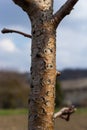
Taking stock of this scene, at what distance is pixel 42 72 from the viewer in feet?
5.98

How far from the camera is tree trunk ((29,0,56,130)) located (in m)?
1.81

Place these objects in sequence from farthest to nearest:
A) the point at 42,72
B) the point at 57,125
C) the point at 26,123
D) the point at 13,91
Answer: the point at 13,91
the point at 26,123
the point at 57,125
the point at 42,72

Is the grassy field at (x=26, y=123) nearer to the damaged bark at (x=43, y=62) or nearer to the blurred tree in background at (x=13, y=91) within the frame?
the damaged bark at (x=43, y=62)

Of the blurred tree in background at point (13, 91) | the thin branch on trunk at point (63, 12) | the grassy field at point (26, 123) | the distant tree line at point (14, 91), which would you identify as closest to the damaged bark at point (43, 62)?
the thin branch on trunk at point (63, 12)

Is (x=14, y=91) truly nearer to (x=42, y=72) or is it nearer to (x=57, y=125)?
(x=57, y=125)

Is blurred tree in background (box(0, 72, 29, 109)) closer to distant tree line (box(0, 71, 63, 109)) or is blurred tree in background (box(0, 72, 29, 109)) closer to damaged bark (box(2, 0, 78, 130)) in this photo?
distant tree line (box(0, 71, 63, 109))

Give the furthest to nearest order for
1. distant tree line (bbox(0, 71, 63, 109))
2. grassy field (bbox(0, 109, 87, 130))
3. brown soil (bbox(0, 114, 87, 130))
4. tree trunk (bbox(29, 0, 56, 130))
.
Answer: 1. distant tree line (bbox(0, 71, 63, 109))
2. grassy field (bbox(0, 109, 87, 130))
3. brown soil (bbox(0, 114, 87, 130))
4. tree trunk (bbox(29, 0, 56, 130))

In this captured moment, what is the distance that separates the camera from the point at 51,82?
6.06ft

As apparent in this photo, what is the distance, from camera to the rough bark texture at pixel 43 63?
5.94ft

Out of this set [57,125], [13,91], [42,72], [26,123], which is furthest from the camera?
[13,91]

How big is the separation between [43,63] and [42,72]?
0.03m

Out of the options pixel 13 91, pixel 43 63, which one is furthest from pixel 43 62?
pixel 13 91

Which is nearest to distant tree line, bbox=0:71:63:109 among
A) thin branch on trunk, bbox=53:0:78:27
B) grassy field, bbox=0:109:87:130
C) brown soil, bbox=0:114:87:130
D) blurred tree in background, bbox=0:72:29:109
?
blurred tree in background, bbox=0:72:29:109

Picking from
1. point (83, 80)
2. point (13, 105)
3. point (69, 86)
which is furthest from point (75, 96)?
point (13, 105)
